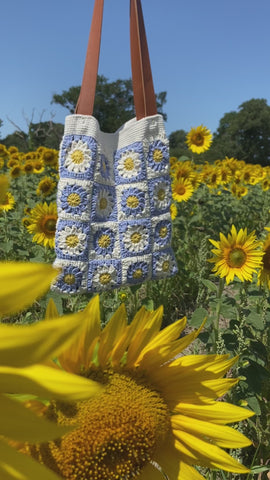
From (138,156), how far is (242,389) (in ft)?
2.44

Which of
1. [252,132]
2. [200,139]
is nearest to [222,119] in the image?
[252,132]

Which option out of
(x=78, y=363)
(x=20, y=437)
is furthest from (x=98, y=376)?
(x=20, y=437)

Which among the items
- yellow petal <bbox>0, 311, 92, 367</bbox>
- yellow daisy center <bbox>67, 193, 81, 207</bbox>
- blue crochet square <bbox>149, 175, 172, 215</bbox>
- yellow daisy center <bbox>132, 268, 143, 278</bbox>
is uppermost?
blue crochet square <bbox>149, 175, 172, 215</bbox>

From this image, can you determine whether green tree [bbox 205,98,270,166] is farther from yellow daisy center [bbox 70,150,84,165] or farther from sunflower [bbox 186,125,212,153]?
yellow daisy center [bbox 70,150,84,165]

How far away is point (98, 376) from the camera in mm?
458

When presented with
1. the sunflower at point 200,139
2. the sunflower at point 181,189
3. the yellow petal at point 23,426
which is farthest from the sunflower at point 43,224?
the sunflower at point 200,139

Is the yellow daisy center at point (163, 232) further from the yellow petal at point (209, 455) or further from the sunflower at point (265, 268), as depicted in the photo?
the yellow petal at point (209, 455)

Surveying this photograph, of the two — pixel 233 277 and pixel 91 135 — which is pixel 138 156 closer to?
pixel 91 135

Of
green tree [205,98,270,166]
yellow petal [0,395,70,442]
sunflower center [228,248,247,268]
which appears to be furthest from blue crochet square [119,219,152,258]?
green tree [205,98,270,166]

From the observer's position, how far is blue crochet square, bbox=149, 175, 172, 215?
130cm

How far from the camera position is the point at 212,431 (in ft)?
1.60

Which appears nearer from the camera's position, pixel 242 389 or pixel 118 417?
pixel 118 417

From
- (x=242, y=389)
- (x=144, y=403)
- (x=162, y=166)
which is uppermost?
(x=162, y=166)

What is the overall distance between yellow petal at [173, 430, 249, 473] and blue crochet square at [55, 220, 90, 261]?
804 mm
